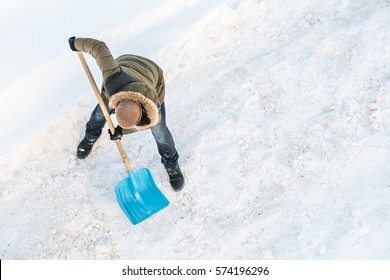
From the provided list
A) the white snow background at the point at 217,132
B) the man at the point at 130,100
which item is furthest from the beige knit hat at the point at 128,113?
the white snow background at the point at 217,132

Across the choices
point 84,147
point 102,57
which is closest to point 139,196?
point 84,147

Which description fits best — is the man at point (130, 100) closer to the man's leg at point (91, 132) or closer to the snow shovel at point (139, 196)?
the man's leg at point (91, 132)

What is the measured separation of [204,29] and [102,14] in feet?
3.30

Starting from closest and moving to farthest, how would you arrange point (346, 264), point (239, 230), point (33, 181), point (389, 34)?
point (346, 264) → point (239, 230) → point (33, 181) → point (389, 34)

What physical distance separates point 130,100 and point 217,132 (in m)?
1.37

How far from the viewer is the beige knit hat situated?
286 centimetres

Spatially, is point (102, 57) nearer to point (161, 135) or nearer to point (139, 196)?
point (161, 135)

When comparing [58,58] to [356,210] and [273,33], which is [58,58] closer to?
[273,33]

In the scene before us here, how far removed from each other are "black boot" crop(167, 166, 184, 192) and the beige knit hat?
1.09 meters

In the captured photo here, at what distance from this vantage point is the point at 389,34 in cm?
438

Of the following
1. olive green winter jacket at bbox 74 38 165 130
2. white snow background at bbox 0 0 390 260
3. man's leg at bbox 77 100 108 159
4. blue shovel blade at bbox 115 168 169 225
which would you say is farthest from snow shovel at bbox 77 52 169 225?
olive green winter jacket at bbox 74 38 165 130

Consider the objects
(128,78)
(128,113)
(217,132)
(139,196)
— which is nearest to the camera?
(128,113)

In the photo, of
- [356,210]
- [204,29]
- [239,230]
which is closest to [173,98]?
[204,29]

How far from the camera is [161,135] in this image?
3.64 meters
